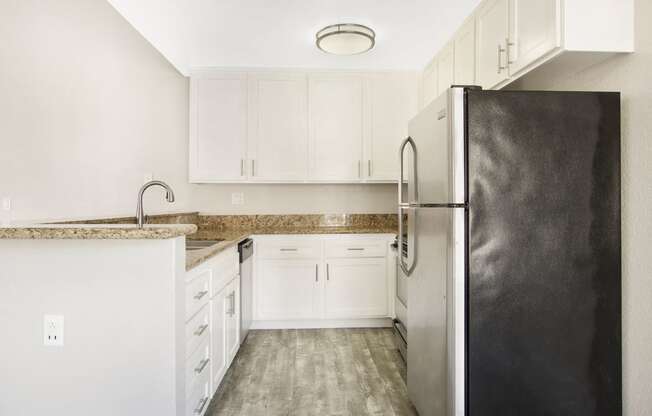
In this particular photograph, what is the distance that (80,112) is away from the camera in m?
1.99

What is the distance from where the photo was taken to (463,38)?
2.45 meters

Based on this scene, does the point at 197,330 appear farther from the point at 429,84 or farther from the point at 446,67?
the point at 429,84

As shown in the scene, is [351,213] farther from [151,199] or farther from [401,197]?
[151,199]

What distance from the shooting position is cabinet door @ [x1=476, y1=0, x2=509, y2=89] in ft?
6.44

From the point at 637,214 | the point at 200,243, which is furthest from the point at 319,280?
the point at 637,214

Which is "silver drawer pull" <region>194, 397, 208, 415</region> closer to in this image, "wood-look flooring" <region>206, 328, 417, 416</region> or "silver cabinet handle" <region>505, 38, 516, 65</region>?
"wood-look flooring" <region>206, 328, 417, 416</region>

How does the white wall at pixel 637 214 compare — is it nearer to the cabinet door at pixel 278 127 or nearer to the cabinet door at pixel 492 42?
the cabinet door at pixel 492 42

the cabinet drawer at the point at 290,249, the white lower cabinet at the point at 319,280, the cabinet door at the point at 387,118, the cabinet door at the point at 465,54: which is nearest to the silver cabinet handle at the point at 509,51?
the cabinet door at the point at 465,54

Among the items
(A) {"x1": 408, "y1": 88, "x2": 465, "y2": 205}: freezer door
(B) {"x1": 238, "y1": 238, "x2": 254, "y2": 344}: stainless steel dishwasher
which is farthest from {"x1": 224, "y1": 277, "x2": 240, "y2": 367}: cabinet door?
(A) {"x1": 408, "y1": 88, "x2": 465, "y2": 205}: freezer door

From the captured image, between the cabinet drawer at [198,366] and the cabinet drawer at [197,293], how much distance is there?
0.20 metres

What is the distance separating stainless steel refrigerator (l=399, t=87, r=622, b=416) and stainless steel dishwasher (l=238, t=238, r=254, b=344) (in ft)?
5.58

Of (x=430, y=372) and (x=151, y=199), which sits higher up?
(x=151, y=199)

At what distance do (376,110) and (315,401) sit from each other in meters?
2.57

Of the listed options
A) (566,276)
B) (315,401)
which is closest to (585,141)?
(566,276)
